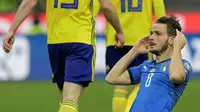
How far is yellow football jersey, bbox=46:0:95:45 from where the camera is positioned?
732cm

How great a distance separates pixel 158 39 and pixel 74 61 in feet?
3.90

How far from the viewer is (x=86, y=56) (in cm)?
725

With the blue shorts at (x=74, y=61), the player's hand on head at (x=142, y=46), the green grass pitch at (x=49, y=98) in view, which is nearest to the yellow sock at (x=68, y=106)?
the blue shorts at (x=74, y=61)

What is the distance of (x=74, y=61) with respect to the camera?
7.22 meters

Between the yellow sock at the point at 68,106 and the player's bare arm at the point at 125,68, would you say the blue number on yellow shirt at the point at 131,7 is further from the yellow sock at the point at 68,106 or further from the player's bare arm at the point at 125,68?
the player's bare arm at the point at 125,68

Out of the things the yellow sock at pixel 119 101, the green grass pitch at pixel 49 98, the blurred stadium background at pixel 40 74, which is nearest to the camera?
the yellow sock at pixel 119 101

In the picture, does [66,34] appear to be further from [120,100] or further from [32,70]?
[32,70]

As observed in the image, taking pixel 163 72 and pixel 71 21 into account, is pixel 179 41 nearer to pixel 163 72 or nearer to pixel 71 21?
pixel 163 72

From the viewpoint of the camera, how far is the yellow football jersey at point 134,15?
938cm

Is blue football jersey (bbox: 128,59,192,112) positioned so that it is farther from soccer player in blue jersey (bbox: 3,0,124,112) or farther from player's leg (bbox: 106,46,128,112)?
player's leg (bbox: 106,46,128,112)

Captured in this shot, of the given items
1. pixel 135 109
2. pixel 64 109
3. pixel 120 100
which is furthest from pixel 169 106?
pixel 120 100

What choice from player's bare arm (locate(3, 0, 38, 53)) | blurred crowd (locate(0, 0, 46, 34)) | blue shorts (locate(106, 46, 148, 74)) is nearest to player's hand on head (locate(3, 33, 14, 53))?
player's bare arm (locate(3, 0, 38, 53))

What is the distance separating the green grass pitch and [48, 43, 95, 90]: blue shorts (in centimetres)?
387

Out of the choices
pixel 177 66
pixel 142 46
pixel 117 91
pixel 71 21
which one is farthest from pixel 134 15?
pixel 177 66
